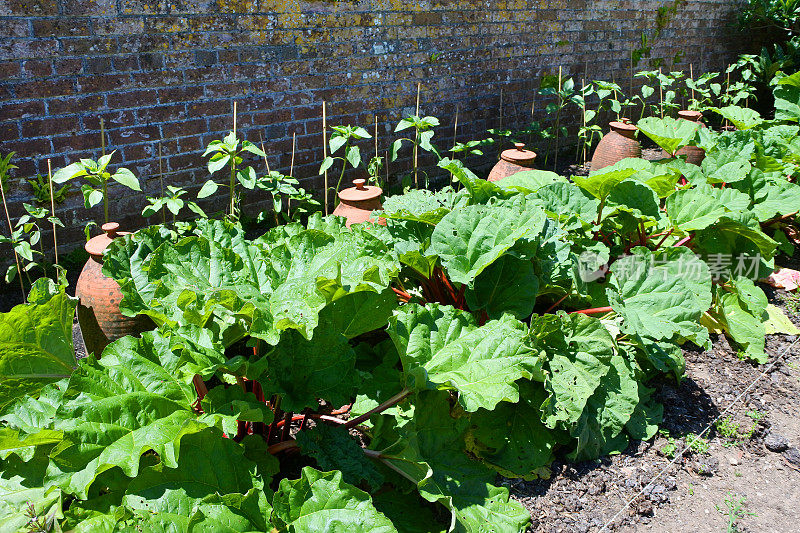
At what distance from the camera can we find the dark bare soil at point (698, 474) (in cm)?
215

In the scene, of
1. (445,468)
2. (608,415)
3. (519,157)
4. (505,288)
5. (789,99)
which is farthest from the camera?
(789,99)

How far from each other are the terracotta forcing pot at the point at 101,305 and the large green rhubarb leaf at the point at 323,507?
45.5 inches

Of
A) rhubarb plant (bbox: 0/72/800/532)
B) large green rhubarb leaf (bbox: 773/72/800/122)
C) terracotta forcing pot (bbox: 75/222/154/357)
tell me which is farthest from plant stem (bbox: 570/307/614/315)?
large green rhubarb leaf (bbox: 773/72/800/122)

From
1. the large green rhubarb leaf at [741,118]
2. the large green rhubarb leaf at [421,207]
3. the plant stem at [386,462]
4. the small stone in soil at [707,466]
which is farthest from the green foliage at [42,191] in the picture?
the large green rhubarb leaf at [741,118]

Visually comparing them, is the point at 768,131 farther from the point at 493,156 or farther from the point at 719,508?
the point at 719,508

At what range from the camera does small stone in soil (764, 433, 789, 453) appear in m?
2.53

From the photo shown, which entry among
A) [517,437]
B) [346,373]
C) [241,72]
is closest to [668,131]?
[517,437]

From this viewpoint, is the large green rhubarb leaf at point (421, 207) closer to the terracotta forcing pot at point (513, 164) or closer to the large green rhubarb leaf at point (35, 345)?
the terracotta forcing pot at point (513, 164)

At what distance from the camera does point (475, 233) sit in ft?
7.89

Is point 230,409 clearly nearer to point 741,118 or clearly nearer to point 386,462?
point 386,462

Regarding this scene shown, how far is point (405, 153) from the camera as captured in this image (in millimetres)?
5266

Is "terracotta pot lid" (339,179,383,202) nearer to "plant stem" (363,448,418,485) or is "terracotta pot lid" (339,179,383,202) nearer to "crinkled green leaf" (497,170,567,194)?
"crinkled green leaf" (497,170,567,194)

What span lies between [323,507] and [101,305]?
4.48 ft

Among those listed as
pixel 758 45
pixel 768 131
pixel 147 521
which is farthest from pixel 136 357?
pixel 758 45
